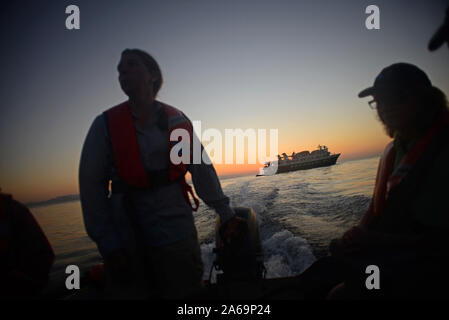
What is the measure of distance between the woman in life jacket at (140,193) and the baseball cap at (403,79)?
5.00 ft

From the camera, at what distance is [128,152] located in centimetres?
134

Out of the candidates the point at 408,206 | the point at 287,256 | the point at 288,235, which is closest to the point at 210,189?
the point at 408,206

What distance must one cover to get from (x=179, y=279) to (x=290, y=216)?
533cm

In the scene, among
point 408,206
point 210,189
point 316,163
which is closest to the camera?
point 408,206

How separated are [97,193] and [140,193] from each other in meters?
0.26

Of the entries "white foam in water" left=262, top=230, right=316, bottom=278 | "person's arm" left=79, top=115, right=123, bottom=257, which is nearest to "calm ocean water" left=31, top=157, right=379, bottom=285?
"white foam in water" left=262, top=230, right=316, bottom=278

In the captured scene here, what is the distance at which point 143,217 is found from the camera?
1.30m

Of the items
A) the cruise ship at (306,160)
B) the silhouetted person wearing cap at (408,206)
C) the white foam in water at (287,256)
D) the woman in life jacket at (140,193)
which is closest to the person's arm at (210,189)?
the woman in life jacket at (140,193)

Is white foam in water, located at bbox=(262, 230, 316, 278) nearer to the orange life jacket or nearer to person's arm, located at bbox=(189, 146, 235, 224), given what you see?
person's arm, located at bbox=(189, 146, 235, 224)

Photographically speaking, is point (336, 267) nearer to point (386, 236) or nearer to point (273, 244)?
point (386, 236)

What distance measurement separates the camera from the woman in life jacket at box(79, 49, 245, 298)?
1.21m

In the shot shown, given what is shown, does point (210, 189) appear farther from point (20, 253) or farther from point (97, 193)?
point (20, 253)

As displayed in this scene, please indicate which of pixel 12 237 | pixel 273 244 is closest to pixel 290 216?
pixel 273 244

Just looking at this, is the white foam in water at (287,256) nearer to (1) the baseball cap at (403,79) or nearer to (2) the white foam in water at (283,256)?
(2) the white foam in water at (283,256)
